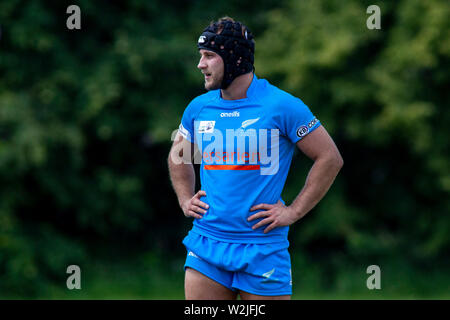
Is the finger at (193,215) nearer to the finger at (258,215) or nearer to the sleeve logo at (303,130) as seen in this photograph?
the finger at (258,215)

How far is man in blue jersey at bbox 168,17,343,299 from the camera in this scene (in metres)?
3.16

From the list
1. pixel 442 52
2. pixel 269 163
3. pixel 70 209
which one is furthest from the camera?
pixel 70 209

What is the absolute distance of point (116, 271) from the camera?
8.73 meters

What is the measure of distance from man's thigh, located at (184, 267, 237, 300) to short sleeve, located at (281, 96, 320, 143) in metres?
0.85

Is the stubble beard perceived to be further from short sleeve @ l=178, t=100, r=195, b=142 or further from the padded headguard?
short sleeve @ l=178, t=100, r=195, b=142

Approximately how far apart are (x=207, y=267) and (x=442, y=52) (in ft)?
18.0

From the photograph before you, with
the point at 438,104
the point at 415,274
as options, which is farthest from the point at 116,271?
the point at 438,104

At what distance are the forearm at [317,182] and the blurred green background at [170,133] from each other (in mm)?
4611

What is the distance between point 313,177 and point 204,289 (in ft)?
2.65

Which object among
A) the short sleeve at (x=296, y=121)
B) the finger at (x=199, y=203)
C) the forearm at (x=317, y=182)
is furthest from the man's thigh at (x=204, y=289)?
the short sleeve at (x=296, y=121)

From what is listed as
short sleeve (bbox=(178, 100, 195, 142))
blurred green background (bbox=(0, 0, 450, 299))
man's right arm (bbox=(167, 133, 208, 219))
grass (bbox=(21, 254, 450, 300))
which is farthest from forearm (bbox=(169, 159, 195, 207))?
grass (bbox=(21, 254, 450, 300))

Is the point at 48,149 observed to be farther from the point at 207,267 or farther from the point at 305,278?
the point at 207,267

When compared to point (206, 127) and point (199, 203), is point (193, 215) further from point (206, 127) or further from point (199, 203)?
point (206, 127)

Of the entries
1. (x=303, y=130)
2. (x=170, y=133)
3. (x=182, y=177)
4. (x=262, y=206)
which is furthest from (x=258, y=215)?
(x=170, y=133)
